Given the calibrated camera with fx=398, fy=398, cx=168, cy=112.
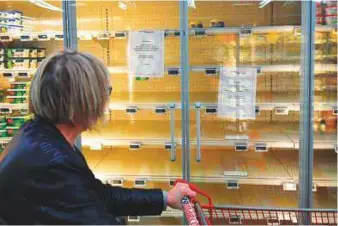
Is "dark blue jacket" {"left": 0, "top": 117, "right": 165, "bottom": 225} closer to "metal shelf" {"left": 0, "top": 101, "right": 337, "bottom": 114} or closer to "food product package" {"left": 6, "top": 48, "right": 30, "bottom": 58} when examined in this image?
"metal shelf" {"left": 0, "top": 101, "right": 337, "bottom": 114}

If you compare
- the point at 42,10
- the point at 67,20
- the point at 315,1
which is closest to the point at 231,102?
the point at 315,1

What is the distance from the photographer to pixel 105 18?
371cm

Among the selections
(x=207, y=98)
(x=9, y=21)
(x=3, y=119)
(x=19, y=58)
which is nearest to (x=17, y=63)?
(x=19, y=58)


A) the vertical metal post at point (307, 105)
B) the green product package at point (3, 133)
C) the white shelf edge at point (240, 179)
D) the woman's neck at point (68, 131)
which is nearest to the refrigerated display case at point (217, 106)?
the white shelf edge at point (240, 179)

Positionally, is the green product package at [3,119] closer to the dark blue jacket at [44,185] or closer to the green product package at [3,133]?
the green product package at [3,133]

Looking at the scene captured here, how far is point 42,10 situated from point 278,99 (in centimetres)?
227

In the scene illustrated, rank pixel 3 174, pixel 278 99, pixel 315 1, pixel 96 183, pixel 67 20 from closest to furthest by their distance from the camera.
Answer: pixel 3 174, pixel 96 183, pixel 315 1, pixel 67 20, pixel 278 99

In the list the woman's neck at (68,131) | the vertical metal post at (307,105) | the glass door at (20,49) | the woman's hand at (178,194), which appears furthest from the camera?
the glass door at (20,49)

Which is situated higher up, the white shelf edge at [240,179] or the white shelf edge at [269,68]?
the white shelf edge at [269,68]

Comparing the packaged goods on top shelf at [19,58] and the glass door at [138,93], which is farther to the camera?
the packaged goods on top shelf at [19,58]

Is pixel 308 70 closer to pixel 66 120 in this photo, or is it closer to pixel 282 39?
pixel 282 39

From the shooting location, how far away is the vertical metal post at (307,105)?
2693mm

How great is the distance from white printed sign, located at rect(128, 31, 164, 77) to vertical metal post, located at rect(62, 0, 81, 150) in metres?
0.42

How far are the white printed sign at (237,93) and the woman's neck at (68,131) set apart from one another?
202 cm
